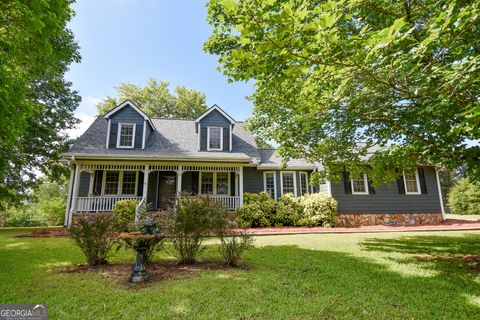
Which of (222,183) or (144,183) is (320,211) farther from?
(144,183)

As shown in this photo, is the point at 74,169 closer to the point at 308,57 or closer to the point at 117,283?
the point at 117,283

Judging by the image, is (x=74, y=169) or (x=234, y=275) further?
(x=74, y=169)

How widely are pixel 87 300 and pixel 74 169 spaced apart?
1111 centimetres

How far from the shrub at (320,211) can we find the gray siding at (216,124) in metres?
5.79

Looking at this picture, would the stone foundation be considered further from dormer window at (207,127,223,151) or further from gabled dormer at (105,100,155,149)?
gabled dormer at (105,100,155,149)

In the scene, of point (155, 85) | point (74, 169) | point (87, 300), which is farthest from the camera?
point (155, 85)

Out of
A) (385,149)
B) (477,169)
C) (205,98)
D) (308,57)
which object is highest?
(205,98)

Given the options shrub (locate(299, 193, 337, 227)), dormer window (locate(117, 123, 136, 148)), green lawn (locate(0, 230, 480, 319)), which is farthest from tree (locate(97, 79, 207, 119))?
green lawn (locate(0, 230, 480, 319))

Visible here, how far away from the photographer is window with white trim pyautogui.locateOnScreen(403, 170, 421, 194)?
1432cm

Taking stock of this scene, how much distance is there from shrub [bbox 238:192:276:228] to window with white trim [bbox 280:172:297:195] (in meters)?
2.11

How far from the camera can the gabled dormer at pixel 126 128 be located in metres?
13.3

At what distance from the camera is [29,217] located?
1938cm

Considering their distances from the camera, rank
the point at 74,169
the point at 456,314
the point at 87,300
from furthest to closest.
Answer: the point at 74,169 < the point at 87,300 < the point at 456,314

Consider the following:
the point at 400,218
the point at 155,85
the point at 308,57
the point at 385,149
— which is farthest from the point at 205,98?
the point at 308,57
